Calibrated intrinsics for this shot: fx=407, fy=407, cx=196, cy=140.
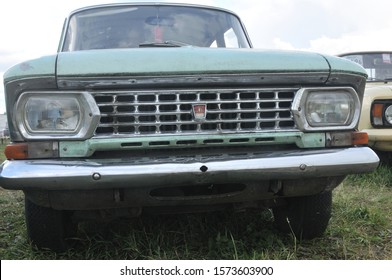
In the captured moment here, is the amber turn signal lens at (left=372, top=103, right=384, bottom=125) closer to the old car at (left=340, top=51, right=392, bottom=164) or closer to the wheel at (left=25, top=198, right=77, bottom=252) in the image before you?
the old car at (left=340, top=51, right=392, bottom=164)

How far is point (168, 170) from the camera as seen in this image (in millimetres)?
1858

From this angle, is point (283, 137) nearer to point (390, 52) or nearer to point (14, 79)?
point (14, 79)

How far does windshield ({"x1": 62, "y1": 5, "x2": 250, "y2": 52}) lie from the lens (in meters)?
2.99

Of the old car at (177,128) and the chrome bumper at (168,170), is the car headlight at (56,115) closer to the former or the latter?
the old car at (177,128)

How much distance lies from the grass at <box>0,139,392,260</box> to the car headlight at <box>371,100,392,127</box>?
41.7 inches

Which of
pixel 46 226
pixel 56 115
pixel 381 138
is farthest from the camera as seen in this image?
pixel 381 138

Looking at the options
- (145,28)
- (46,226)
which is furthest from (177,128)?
(145,28)

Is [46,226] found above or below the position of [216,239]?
above

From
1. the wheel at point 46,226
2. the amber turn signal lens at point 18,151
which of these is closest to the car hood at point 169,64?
the amber turn signal lens at point 18,151

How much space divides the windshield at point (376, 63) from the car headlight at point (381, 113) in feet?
4.11

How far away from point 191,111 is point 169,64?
252 millimetres

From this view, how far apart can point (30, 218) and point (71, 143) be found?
0.65 metres

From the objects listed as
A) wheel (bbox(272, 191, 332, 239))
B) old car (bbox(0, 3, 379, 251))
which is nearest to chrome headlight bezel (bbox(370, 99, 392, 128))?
wheel (bbox(272, 191, 332, 239))

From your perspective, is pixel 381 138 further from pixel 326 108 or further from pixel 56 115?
pixel 56 115
